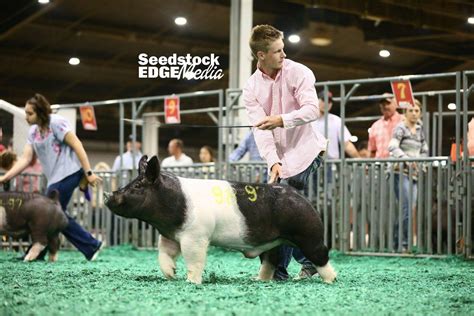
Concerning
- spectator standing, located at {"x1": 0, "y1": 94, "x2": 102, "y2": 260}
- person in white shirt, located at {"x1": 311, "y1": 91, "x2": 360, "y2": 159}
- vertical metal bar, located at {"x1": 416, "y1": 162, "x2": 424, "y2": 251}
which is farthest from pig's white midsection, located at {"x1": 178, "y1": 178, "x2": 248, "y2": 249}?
person in white shirt, located at {"x1": 311, "y1": 91, "x2": 360, "y2": 159}

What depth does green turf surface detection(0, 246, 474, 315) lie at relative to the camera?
12.2 feet

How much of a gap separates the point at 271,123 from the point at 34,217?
→ 11.2 feet

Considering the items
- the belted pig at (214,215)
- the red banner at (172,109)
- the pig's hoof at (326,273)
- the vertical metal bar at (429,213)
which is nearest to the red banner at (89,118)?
the red banner at (172,109)

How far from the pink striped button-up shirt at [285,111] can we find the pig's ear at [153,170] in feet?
2.43

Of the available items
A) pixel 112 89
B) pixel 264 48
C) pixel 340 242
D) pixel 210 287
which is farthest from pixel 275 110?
pixel 112 89

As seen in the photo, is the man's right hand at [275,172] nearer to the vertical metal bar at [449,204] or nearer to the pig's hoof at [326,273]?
the pig's hoof at [326,273]

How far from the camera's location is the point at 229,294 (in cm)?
429

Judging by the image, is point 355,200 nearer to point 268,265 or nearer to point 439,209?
point 439,209

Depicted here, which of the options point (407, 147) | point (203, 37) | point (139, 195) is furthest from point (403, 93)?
point (203, 37)

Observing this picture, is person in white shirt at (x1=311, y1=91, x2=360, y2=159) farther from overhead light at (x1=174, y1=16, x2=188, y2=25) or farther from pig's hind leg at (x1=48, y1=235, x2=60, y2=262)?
overhead light at (x1=174, y1=16, x2=188, y2=25)

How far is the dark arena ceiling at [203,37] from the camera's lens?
14.1 meters

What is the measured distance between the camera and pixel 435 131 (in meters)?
10.9

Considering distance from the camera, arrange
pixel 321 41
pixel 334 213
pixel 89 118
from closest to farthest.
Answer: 1. pixel 334 213
2. pixel 89 118
3. pixel 321 41

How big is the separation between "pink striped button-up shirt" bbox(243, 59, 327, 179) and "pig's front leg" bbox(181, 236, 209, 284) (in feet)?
2.69
